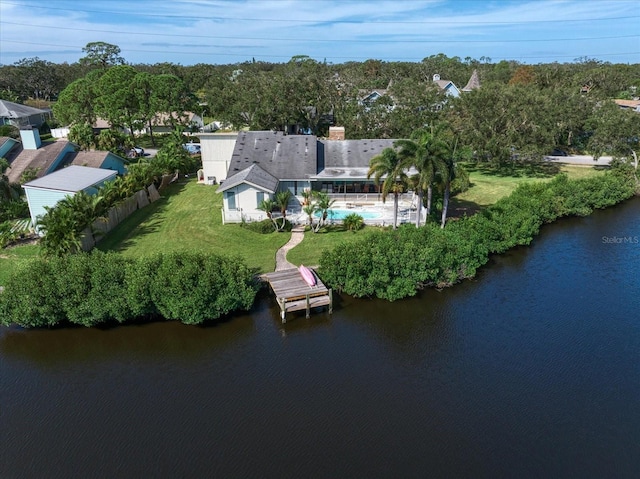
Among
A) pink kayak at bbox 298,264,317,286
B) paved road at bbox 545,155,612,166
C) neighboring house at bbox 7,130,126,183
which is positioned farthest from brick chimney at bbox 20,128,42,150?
paved road at bbox 545,155,612,166

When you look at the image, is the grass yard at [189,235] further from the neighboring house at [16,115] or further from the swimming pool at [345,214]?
the neighboring house at [16,115]

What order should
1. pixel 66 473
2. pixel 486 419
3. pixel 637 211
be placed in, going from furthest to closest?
pixel 637 211, pixel 486 419, pixel 66 473

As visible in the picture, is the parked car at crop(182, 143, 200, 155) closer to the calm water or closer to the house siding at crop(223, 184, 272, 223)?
the house siding at crop(223, 184, 272, 223)

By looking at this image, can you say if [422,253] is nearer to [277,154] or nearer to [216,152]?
[277,154]

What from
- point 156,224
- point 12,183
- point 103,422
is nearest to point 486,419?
point 103,422

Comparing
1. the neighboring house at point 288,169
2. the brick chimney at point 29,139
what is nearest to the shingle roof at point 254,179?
the neighboring house at point 288,169

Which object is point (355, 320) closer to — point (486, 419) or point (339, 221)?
point (486, 419)

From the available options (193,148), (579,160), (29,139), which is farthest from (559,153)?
(29,139)
